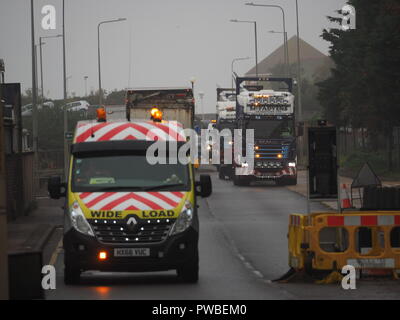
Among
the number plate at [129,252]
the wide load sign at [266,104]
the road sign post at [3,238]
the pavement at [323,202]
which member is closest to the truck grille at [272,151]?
the pavement at [323,202]

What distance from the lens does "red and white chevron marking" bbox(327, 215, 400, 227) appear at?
687 inches

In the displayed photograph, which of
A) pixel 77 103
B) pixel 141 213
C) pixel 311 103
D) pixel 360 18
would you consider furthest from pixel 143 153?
pixel 311 103

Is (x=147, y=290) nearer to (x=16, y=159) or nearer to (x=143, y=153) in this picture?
(x=143, y=153)

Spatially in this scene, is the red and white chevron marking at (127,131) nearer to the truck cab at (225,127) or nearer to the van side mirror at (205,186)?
the van side mirror at (205,186)

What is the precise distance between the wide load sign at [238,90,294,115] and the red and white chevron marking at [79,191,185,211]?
1198 inches

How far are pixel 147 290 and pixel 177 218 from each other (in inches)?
46.8

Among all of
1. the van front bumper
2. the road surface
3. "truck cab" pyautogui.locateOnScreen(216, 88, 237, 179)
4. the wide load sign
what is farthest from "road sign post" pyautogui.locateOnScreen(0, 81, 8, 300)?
"truck cab" pyautogui.locateOnScreen(216, 88, 237, 179)

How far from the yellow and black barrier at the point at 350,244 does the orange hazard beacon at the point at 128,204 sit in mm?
1587

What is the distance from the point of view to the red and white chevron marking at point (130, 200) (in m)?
16.9

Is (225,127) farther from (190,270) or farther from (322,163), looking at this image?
(190,270)

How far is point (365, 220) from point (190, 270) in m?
2.68

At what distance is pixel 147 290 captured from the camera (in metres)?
16.5

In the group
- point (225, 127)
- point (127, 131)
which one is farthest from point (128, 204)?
point (225, 127)
